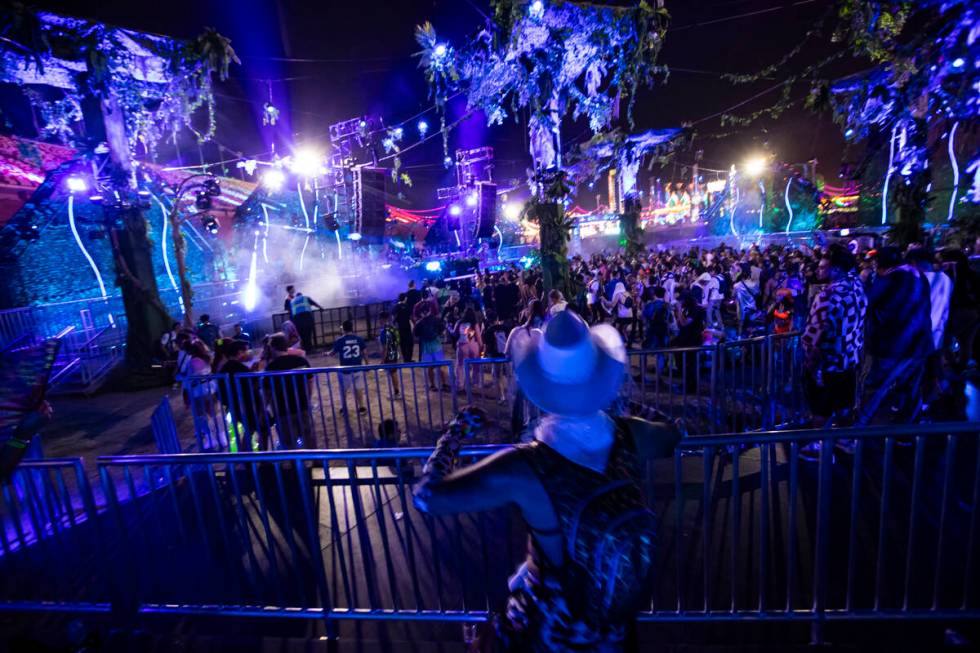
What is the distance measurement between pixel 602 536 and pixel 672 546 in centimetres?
265

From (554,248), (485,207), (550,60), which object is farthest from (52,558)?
(485,207)

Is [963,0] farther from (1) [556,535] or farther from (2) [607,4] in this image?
(1) [556,535]

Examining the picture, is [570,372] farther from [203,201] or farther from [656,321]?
[203,201]

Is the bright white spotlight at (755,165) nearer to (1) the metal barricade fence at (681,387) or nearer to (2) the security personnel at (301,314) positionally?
(1) the metal barricade fence at (681,387)

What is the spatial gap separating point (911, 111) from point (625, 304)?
6.31 meters

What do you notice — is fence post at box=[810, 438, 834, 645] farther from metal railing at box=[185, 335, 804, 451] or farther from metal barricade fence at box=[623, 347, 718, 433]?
metal barricade fence at box=[623, 347, 718, 433]

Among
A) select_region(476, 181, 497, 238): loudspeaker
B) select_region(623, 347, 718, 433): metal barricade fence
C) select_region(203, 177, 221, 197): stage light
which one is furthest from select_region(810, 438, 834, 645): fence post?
select_region(476, 181, 497, 238): loudspeaker

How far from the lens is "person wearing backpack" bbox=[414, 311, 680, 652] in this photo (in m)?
1.39

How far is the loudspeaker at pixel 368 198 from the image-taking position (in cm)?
2142

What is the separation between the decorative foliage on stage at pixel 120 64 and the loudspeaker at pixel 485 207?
46.2 feet

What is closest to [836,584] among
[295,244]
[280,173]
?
[280,173]

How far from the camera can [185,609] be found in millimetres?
3051

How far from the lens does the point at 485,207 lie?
24.1 metres

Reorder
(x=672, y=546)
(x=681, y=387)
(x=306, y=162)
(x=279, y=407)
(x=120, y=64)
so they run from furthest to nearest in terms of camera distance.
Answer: (x=306, y=162), (x=120, y=64), (x=681, y=387), (x=279, y=407), (x=672, y=546)
